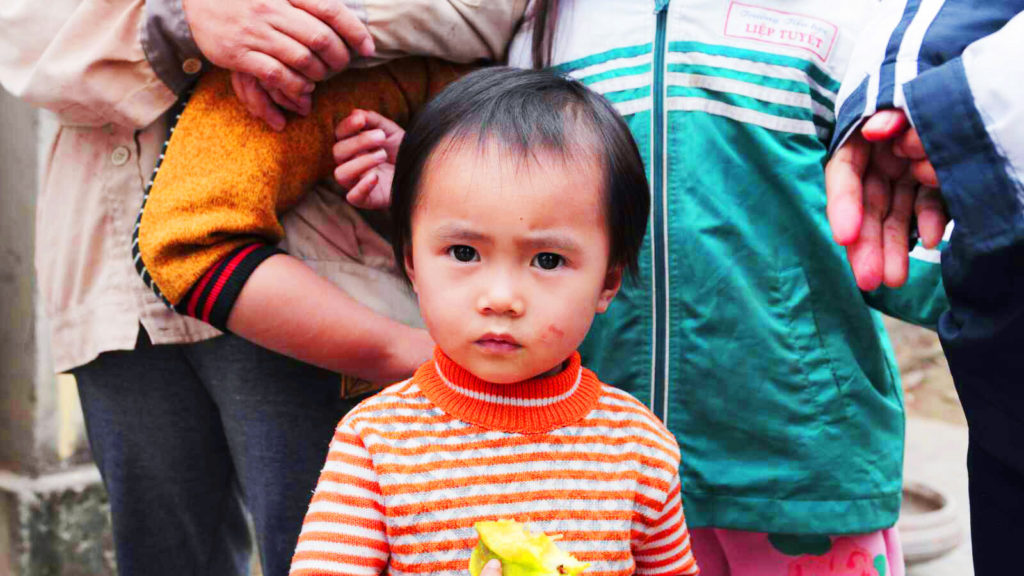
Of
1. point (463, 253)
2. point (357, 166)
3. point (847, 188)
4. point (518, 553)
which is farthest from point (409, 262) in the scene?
point (847, 188)

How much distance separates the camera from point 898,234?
4.52 feet

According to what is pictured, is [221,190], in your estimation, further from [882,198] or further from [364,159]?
[882,198]

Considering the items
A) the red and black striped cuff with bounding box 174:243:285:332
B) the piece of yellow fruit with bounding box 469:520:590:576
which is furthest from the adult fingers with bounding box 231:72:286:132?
the piece of yellow fruit with bounding box 469:520:590:576

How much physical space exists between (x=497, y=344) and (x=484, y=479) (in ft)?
0.59

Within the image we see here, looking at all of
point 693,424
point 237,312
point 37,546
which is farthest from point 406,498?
point 37,546

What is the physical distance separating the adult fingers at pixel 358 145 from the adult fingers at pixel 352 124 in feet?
0.05

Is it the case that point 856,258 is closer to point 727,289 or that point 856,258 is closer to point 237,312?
point 727,289

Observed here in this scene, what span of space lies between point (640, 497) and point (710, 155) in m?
0.61

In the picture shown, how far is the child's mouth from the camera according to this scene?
132 centimetres

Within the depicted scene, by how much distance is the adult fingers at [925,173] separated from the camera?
1262 mm

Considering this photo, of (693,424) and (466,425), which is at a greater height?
(466,425)

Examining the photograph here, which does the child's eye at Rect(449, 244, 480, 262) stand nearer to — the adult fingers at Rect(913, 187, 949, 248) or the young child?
the young child

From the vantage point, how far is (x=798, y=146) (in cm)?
167

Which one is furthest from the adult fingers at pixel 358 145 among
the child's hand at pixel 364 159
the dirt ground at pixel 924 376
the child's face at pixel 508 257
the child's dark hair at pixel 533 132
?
the dirt ground at pixel 924 376
